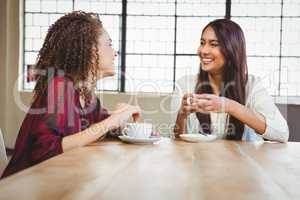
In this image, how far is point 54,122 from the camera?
4.97ft

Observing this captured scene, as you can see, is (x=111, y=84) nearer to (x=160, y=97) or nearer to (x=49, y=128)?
(x=160, y=97)

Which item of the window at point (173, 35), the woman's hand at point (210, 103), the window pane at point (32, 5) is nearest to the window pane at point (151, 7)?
the window at point (173, 35)

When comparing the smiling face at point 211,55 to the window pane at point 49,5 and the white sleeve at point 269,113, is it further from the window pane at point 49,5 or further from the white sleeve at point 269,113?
the window pane at point 49,5

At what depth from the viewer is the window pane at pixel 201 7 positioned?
17.0 feet

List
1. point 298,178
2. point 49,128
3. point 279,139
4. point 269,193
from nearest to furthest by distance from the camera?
point 269,193
point 298,178
point 49,128
point 279,139

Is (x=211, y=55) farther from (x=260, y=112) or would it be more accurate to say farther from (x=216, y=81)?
(x=260, y=112)

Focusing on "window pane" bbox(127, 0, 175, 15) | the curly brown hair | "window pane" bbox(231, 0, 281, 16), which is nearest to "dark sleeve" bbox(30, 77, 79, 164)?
the curly brown hair

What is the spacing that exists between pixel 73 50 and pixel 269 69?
384 centimetres

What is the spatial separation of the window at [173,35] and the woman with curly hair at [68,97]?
11.1ft

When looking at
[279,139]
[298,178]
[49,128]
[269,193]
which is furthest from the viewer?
[279,139]

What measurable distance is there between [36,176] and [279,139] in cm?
125

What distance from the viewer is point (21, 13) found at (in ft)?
17.5

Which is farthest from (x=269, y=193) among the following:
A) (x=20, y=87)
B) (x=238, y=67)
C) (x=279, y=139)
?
(x=20, y=87)

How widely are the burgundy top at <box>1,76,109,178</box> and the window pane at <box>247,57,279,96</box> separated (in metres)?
3.85
